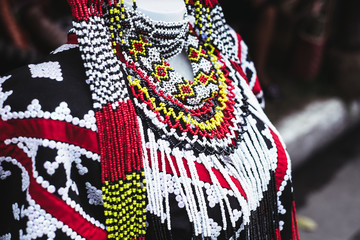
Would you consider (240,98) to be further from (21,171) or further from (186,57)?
(21,171)

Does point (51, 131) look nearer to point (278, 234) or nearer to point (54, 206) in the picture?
point (54, 206)

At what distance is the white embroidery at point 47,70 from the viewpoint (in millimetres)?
912

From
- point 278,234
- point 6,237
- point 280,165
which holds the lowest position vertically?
point 278,234

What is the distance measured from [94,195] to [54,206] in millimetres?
88

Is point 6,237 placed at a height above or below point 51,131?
below

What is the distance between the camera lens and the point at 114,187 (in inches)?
35.7

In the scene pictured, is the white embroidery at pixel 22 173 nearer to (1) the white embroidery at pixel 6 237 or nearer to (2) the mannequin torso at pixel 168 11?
(1) the white embroidery at pixel 6 237

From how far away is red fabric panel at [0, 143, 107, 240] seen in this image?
866mm

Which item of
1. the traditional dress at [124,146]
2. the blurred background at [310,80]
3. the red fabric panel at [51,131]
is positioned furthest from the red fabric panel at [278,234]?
the blurred background at [310,80]

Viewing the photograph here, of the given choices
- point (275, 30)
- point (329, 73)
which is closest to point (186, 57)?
point (275, 30)

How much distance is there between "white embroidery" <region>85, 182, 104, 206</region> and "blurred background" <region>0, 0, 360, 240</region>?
1761 millimetres

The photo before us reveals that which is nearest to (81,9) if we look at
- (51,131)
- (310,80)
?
(51,131)

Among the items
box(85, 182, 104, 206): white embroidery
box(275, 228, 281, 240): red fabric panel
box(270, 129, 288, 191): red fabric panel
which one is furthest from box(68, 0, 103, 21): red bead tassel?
box(275, 228, 281, 240): red fabric panel

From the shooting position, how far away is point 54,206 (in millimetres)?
869
